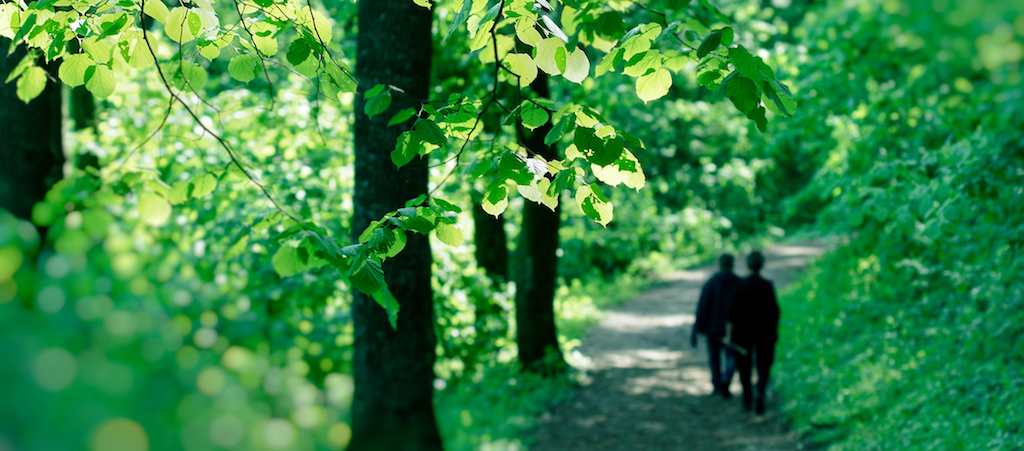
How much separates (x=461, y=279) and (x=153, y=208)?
602 centimetres

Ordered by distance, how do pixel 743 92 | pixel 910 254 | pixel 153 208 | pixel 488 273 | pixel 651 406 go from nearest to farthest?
pixel 743 92, pixel 153 208, pixel 651 406, pixel 910 254, pixel 488 273

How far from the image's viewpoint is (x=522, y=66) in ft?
8.77

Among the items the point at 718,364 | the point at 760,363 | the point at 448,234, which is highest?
the point at 448,234

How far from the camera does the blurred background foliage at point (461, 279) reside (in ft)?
4.74

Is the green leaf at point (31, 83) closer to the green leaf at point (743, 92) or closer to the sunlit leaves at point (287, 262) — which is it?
the sunlit leaves at point (287, 262)

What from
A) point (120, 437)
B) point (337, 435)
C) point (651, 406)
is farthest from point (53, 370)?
point (651, 406)

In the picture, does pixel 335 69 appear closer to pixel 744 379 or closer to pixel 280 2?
pixel 280 2

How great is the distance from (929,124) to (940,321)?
225 cm

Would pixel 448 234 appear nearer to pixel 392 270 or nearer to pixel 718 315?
pixel 392 270

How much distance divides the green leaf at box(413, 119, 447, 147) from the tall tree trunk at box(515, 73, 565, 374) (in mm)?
6722

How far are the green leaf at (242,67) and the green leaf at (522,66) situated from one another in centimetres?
124

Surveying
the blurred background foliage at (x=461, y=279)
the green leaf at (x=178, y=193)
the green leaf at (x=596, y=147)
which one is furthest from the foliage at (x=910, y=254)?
the green leaf at (x=178, y=193)

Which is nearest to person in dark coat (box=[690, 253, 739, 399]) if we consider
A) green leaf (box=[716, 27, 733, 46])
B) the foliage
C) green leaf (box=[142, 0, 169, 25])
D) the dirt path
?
the dirt path

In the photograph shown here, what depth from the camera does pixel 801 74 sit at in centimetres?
953
